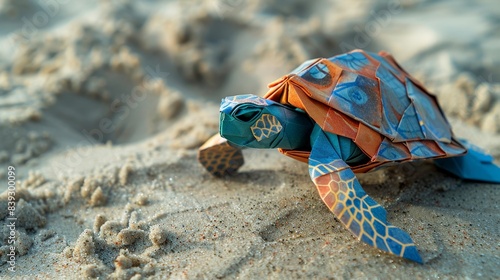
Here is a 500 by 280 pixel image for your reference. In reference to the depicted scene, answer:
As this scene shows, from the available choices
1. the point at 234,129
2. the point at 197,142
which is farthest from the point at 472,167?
the point at 197,142

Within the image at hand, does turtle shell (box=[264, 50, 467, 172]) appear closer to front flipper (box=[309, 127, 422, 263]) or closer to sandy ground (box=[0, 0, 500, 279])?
front flipper (box=[309, 127, 422, 263])

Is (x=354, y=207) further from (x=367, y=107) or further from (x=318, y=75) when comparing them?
(x=318, y=75)

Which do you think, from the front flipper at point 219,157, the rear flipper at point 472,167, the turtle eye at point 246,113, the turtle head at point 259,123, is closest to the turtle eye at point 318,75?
the turtle head at point 259,123

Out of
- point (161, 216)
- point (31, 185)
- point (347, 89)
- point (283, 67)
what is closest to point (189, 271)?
point (161, 216)

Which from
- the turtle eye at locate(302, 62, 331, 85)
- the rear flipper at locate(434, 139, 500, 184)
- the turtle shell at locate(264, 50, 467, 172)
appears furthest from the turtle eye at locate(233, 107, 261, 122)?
the rear flipper at locate(434, 139, 500, 184)

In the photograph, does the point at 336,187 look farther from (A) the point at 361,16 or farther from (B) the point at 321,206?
(A) the point at 361,16

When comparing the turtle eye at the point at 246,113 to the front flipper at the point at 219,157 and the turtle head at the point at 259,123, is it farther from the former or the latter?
the front flipper at the point at 219,157

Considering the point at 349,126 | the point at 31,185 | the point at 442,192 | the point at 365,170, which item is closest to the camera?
the point at 349,126
